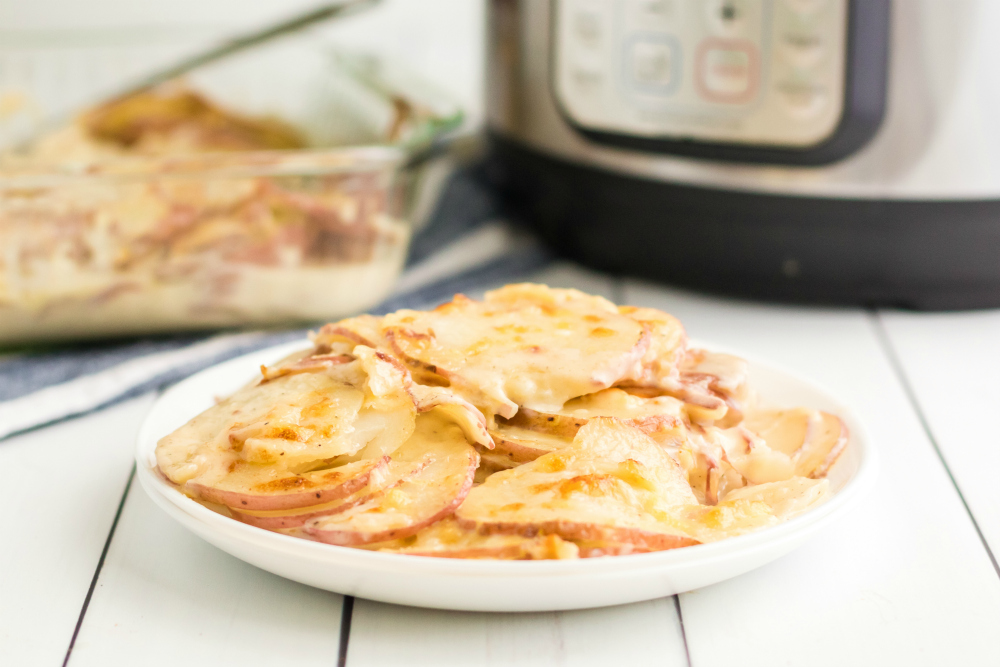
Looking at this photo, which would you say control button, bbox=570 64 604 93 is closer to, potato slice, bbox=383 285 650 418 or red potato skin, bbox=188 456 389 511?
potato slice, bbox=383 285 650 418

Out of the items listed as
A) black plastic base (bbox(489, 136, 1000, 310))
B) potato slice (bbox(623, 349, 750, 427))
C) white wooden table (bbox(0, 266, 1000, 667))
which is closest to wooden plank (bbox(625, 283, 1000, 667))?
Answer: white wooden table (bbox(0, 266, 1000, 667))

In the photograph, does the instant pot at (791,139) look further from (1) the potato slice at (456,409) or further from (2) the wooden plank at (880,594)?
(1) the potato slice at (456,409)

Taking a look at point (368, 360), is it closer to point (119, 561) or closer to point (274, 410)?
point (274, 410)

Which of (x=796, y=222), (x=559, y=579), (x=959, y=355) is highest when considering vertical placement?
(x=559, y=579)

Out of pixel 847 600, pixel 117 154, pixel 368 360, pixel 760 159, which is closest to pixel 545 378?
pixel 368 360

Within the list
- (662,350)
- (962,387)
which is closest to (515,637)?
(662,350)

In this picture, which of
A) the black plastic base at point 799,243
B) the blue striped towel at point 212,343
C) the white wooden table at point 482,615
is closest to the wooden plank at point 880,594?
the white wooden table at point 482,615
